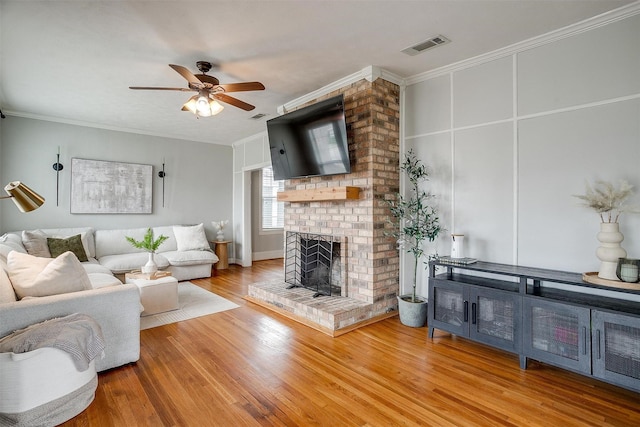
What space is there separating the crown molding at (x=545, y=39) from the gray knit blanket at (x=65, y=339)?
396cm

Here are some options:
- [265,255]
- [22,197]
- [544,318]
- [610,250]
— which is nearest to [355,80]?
[610,250]

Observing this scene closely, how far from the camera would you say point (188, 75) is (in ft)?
9.27

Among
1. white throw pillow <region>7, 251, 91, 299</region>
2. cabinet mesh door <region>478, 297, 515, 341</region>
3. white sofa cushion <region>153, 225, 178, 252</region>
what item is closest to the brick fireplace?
cabinet mesh door <region>478, 297, 515, 341</region>

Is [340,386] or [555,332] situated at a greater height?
[555,332]

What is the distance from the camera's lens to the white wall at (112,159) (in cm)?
491

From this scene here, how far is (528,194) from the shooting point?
9.50ft

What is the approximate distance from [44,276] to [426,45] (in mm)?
3744

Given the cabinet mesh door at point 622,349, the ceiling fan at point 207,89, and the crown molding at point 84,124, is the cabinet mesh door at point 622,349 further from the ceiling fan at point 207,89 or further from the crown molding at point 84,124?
the crown molding at point 84,124

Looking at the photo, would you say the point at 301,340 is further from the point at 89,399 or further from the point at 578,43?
the point at 578,43

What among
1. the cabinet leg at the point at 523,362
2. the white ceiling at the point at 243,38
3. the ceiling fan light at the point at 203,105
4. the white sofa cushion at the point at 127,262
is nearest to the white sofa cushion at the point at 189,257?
the white sofa cushion at the point at 127,262

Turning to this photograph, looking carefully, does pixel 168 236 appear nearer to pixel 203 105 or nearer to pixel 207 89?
pixel 203 105

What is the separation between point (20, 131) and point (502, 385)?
7056mm

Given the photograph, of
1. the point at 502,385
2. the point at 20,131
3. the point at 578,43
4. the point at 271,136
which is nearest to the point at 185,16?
the point at 271,136

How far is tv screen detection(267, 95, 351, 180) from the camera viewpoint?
354 centimetres
